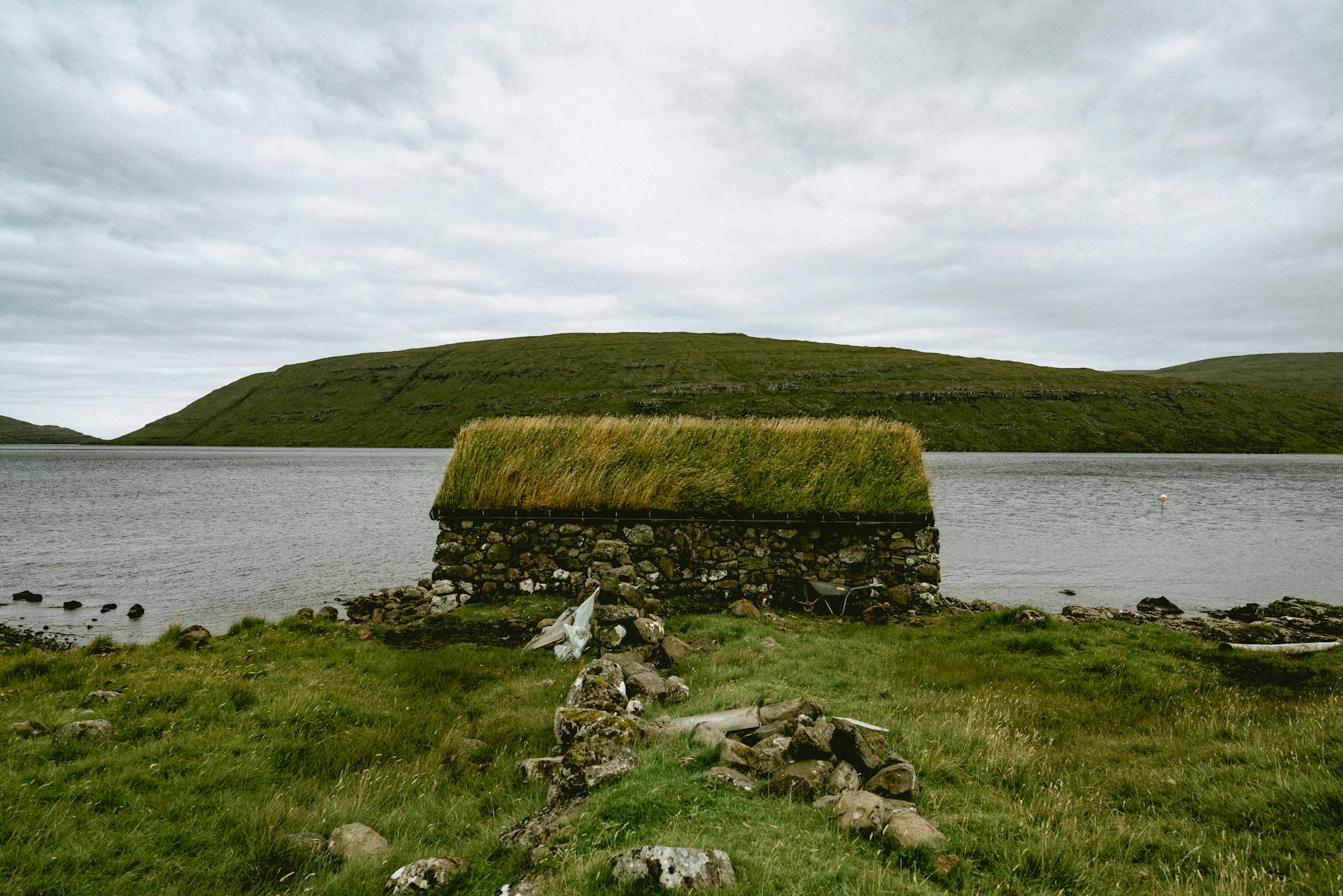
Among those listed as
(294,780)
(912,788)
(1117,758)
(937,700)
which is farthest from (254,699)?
(1117,758)

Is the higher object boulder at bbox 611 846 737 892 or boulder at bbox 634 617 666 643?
boulder at bbox 611 846 737 892

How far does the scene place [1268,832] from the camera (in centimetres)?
589

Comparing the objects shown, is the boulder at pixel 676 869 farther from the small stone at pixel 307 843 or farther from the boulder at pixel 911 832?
the small stone at pixel 307 843

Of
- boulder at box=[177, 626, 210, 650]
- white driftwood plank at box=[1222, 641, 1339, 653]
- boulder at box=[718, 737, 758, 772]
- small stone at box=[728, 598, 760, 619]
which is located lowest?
white driftwood plank at box=[1222, 641, 1339, 653]

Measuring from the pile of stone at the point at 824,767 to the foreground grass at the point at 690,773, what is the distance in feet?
0.80

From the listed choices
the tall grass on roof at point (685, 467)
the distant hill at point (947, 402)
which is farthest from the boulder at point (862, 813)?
the distant hill at point (947, 402)

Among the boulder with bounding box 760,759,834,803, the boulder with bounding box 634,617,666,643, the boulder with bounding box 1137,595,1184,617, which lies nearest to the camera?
the boulder with bounding box 760,759,834,803

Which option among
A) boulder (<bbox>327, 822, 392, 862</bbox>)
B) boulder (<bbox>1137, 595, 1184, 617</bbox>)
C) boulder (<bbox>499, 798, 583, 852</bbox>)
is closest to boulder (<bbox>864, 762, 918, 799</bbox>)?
boulder (<bbox>499, 798, 583, 852</bbox>)

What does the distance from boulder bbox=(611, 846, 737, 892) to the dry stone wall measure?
11.9 m

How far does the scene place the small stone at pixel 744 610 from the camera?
15727mm

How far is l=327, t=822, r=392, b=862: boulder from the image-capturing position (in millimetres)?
6000

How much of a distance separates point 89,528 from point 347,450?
15838 cm

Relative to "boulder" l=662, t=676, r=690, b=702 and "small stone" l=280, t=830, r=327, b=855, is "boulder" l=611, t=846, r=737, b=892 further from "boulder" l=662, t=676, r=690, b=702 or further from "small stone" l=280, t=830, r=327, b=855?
"boulder" l=662, t=676, r=690, b=702

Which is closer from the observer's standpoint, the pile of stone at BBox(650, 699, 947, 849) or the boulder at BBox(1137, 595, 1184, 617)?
the pile of stone at BBox(650, 699, 947, 849)
